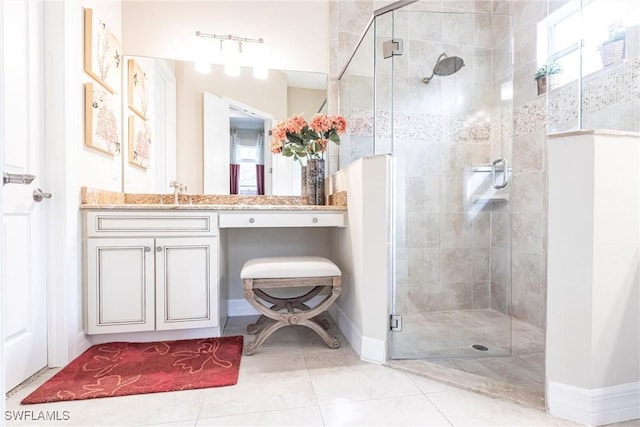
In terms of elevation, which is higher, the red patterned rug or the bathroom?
the bathroom

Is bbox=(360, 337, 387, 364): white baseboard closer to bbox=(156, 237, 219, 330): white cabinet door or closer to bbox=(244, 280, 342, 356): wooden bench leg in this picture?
bbox=(244, 280, 342, 356): wooden bench leg

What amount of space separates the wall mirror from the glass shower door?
84 centimetres

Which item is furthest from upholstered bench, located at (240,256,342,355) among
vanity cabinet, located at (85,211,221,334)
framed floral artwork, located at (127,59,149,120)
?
framed floral artwork, located at (127,59,149,120)

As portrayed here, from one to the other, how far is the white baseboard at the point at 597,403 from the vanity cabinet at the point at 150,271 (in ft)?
5.66

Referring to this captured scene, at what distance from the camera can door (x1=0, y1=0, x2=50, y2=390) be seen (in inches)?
53.2

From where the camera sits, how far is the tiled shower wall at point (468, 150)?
6.54 ft

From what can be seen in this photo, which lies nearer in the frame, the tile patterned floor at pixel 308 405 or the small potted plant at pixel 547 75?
the tile patterned floor at pixel 308 405

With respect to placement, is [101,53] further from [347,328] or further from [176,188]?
[347,328]


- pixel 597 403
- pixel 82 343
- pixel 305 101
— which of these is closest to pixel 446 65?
pixel 305 101

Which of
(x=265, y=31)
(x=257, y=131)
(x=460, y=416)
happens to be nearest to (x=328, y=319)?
(x=460, y=416)

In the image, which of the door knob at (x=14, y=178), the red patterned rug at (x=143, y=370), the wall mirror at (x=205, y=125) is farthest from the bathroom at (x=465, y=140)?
the red patterned rug at (x=143, y=370)

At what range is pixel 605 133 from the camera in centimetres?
114

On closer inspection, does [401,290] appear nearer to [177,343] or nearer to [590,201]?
[590,201]

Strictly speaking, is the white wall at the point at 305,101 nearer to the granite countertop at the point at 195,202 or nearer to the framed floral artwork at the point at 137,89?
the granite countertop at the point at 195,202
